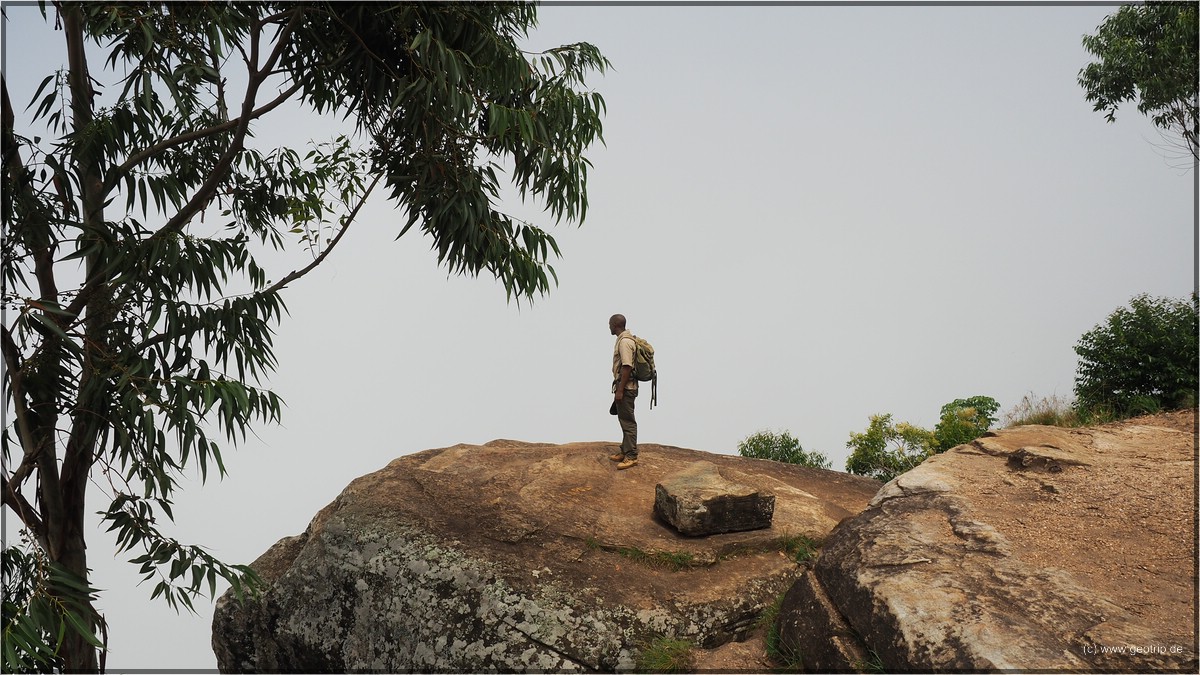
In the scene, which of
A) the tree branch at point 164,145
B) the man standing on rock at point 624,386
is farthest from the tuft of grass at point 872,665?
the tree branch at point 164,145

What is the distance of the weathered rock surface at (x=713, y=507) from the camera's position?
10086 mm

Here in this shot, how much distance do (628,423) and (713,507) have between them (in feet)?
8.37

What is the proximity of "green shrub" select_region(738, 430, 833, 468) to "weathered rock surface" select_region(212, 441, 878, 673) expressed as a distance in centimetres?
679

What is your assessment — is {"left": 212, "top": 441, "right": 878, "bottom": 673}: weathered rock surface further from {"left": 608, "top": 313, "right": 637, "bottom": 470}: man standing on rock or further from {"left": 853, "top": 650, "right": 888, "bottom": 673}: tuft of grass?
{"left": 853, "top": 650, "right": 888, "bottom": 673}: tuft of grass

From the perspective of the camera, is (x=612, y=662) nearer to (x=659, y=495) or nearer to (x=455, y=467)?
(x=659, y=495)

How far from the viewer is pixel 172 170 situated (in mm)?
10805

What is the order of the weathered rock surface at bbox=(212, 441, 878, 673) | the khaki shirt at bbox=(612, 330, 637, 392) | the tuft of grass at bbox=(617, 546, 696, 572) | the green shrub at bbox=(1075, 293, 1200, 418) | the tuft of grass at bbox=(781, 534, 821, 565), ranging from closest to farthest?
the weathered rock surface at bbox=(212, 441, 878, 673) → the tuft of grass at bbox=(617, 546, 696, 572) → the tuft of grass at bbox=(781, 534, 821, 565) → the khaki shirt at bbox=(612, 330, 637, 392) → the green shrub at bbox=(1075, 293, 1200, 418)

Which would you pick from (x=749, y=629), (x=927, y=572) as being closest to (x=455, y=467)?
(x=749, y=629)

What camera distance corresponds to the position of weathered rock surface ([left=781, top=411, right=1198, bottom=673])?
629 cm

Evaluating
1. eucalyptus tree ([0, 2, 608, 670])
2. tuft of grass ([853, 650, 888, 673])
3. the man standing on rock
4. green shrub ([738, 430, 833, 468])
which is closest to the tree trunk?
eucalyptus tree ([0, 2, 608, 670])

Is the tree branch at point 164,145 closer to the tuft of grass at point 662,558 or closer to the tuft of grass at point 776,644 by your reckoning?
the tuft of grass at point 662,558

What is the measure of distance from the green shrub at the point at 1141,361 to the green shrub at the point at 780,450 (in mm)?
5578

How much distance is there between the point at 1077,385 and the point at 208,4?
46.5 feet

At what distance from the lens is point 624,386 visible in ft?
38.6
